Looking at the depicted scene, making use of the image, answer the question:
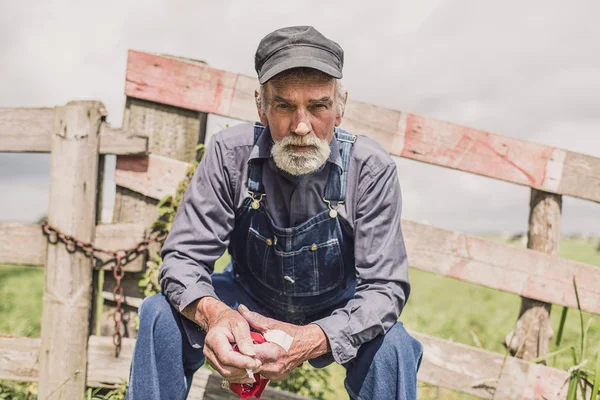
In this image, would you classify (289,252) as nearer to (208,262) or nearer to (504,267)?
(208,262)

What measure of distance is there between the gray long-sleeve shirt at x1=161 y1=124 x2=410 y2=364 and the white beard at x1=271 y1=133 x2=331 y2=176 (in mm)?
152

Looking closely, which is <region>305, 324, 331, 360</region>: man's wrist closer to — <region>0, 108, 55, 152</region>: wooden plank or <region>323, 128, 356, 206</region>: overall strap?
<region>323, 128, 356, 206</region>: overall strap

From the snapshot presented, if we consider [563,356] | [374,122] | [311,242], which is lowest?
[563,356]

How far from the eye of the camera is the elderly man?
7.54ft

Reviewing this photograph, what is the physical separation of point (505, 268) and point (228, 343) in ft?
6.31

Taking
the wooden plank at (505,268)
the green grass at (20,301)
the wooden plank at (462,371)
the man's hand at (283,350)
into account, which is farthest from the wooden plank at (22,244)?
the wooden plank at (505,268)

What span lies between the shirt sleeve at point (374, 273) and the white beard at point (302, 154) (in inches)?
11.6

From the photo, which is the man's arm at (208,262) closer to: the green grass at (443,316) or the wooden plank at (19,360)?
the wooden plank at (19,360)

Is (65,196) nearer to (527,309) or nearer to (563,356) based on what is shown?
(527,309)

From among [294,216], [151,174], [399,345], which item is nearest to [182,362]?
[294,216]

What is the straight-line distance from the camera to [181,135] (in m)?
3.37

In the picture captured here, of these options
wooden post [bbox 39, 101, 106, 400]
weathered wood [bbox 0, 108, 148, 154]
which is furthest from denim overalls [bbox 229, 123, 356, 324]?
weathered wood [bbox 0, 108, 148, 154]

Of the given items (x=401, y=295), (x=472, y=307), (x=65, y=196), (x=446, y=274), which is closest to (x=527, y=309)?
(x=446, y=274)

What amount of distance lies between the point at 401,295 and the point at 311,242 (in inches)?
20.6
